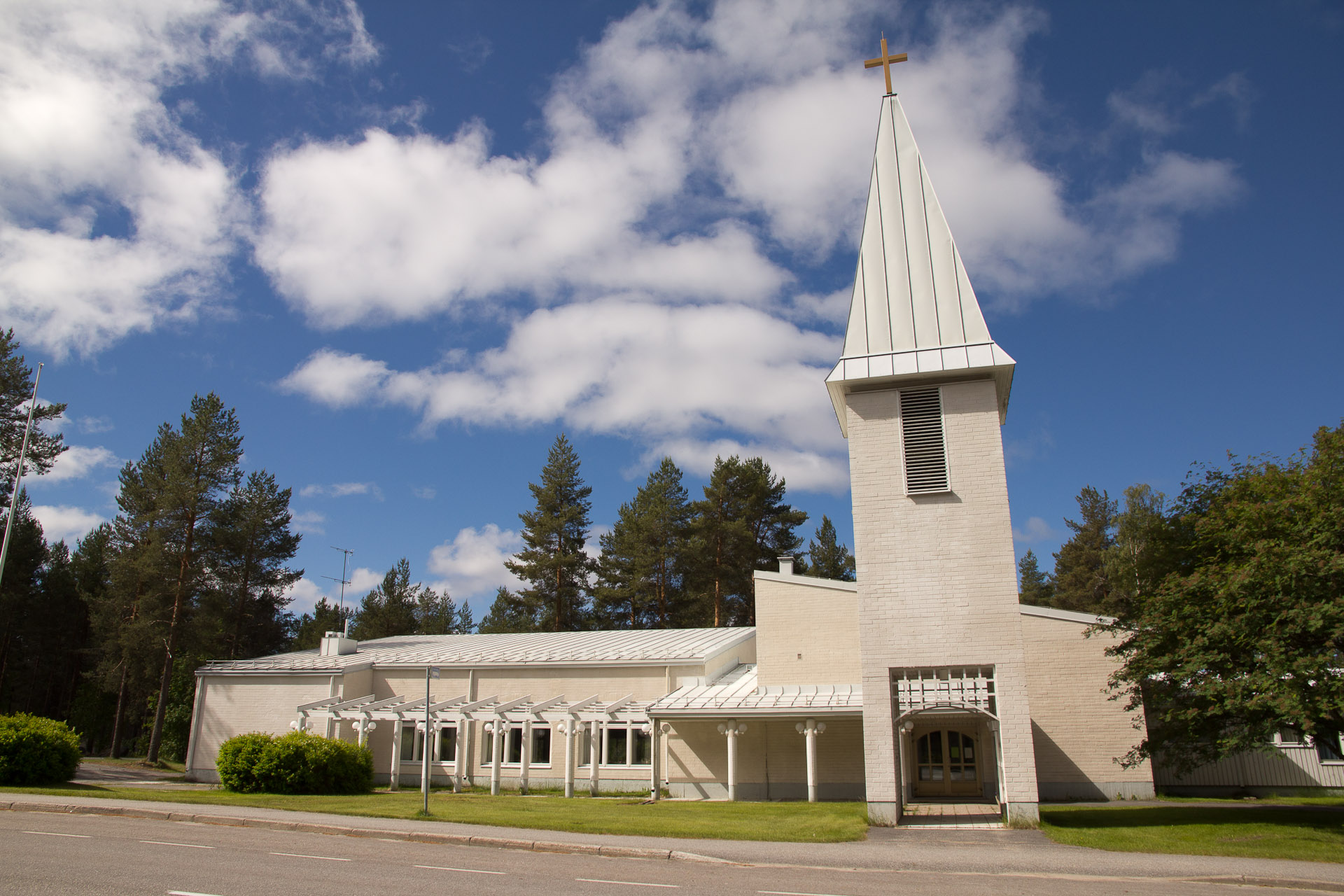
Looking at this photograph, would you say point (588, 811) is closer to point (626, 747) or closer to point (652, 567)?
point (626, 747)

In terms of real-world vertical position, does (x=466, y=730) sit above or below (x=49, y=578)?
below

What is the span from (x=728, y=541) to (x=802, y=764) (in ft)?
77.3

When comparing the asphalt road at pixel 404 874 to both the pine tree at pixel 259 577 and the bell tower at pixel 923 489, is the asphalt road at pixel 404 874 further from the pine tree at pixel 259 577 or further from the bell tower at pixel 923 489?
the pine tree at pixel 259 577

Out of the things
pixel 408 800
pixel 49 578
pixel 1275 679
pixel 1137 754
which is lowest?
pixel 408 800

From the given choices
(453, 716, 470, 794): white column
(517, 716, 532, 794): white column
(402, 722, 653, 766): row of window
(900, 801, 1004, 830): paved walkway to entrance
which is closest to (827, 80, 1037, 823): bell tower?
(900, 801, 1004, 830): paved walkway to entrance

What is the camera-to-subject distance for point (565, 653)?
2766 centimetres

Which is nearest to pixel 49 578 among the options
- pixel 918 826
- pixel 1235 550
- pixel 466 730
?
pixel 466 730

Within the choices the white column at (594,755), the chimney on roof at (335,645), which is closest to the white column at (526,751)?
the white column at (594,755)

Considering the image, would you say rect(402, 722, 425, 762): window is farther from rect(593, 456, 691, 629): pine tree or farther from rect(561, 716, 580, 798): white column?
rect(593, 456, 691, 629): pine tree

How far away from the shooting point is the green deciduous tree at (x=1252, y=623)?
14148mm

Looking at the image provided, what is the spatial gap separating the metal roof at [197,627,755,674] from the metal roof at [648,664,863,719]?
1.73m

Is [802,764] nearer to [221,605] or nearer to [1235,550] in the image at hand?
[1235,550]

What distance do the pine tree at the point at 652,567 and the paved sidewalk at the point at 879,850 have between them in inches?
1218

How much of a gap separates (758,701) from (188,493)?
28.9m
